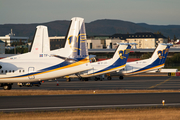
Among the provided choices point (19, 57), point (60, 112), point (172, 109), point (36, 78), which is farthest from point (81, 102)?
point (19, 57)

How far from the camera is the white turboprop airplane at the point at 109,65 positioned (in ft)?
199

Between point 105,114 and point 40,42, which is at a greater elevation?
point 40,42

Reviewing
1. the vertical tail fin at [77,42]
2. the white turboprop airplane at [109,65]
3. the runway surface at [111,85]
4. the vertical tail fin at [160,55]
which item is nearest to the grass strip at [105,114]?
the vertical tail fin at [77,42]

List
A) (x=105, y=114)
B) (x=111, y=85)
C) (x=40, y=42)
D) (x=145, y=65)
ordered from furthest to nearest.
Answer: (x=145, y=65) → (x=111, y=85) → (x=40, y=42) → (x=105, y=114)

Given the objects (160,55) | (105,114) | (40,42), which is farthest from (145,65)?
(105,114)

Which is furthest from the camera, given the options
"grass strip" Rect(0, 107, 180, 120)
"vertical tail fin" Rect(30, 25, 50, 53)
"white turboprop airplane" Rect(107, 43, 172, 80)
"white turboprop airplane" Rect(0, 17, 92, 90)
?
"white turboprop airplane" Rect(107, 43, 172, 80)

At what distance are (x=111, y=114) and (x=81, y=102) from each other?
5936 mm

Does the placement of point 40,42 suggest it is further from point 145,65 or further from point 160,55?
point 160,55

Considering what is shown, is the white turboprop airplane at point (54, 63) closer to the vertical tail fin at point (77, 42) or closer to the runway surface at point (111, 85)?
the vertical tail fin at point (77, 42)

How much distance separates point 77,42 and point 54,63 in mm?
4103

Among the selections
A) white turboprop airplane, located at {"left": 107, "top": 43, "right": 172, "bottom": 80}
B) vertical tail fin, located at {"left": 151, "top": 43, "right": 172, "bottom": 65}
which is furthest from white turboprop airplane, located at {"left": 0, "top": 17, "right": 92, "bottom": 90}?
vertical tail fin, located at {"left": 151, "top": 43, "right": 172, "bottom": 65}

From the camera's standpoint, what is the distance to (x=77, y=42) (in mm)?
38312

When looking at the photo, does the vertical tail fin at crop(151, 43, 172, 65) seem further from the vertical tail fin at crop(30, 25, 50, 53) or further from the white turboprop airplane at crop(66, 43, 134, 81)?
the vertical tail fin at crop(30, 25, 50, 53)

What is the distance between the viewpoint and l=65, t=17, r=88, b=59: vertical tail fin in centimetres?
3819
